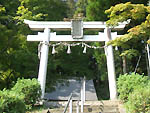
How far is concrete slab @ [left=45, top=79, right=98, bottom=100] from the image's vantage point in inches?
440

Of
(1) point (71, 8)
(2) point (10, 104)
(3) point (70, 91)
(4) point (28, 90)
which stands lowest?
(2) point (10, 104)

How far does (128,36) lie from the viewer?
5.80 metres

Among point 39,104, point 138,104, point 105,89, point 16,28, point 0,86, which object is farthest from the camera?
point 105,89

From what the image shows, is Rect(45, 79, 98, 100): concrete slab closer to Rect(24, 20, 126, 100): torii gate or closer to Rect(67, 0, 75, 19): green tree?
Rect(24, 20, 126, 100): torii gate

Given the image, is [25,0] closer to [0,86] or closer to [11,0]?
[11,0]

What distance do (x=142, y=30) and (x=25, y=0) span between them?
338 inches

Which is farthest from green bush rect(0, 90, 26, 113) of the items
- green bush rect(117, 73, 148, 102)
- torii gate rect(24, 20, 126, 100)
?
torii gate rect(24, 20, 126, 100)

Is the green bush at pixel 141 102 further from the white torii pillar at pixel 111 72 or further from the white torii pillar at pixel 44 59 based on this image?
the white torii pillar at pixel 44 59

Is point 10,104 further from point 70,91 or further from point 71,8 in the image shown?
point 71,8

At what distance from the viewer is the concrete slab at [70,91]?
1117 cm

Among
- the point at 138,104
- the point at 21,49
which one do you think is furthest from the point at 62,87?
the point at 138,104

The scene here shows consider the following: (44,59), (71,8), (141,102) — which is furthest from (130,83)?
(71,8)

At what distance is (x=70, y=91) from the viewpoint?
38.7 ft

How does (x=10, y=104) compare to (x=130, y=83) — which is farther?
(x=130, y=83)
